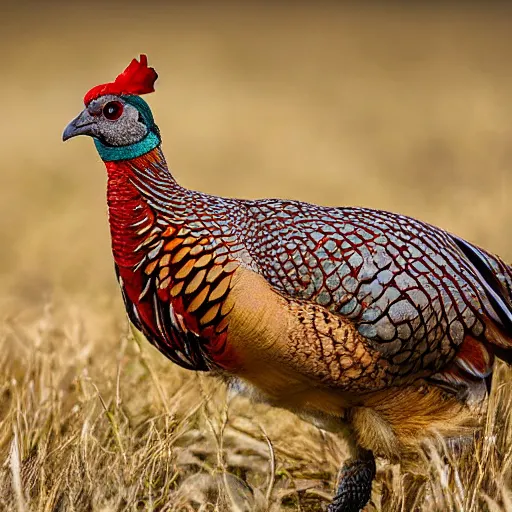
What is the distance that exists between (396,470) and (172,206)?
124 cm

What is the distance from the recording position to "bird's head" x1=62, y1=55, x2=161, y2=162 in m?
3.14

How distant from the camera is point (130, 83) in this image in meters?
3.20

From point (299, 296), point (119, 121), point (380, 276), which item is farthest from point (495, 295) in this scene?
point (119, 121)

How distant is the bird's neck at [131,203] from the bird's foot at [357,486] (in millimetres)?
1055

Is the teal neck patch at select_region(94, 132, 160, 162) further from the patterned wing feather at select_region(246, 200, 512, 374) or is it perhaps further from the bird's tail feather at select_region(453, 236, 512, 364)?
the bird's tail feather at select_region(453, 236, 512, 364)

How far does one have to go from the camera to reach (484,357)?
3.34m

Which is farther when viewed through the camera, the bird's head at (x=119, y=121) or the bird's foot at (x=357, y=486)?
the bird's foot at (x=357, y=486)

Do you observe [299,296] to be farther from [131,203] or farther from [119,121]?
[119,121]

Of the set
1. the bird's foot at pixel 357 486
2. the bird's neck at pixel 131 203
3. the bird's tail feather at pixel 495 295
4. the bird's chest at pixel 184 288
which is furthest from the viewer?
the bird's foot at pixel 357 486

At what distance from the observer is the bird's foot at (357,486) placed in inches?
138

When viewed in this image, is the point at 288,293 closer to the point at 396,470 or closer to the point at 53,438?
the point at 396,470

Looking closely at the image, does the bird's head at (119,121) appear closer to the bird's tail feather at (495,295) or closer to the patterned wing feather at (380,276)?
the patterned wing feather at (380,276)

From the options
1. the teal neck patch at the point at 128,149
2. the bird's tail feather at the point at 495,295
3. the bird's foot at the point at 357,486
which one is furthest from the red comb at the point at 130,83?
the bird's foot at the point at 357,486

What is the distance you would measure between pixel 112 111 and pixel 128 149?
0.12 meters
